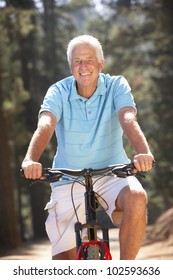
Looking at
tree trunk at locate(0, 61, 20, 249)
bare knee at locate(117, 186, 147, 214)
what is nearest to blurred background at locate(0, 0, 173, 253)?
tree trunk at locate(0, 61, 20, 249)

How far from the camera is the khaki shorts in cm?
328

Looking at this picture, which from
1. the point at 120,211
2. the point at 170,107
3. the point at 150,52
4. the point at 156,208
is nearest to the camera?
the point at 120,211

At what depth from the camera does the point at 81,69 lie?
339cm

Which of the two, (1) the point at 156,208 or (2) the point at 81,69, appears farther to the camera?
(1) the point at 156,208

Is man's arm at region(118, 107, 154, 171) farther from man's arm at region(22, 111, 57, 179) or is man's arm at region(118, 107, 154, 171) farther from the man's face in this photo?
→ man's arm at region(22, 111, 57, 179)

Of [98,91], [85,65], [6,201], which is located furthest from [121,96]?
[6,201]

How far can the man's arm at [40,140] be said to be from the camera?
117 inches

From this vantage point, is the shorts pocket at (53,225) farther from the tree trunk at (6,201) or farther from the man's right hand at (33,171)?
the tree trunk at (6,201)

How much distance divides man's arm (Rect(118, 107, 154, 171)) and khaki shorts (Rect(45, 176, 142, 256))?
0.22m

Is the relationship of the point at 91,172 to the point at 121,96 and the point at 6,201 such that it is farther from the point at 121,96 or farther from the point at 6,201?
the point at 6,201
